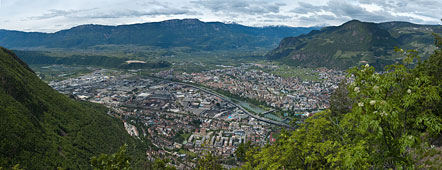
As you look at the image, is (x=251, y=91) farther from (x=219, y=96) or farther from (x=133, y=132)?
(x=133, y=132)

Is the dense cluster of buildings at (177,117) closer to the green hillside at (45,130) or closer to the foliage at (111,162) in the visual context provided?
the green hillside at (45,130)

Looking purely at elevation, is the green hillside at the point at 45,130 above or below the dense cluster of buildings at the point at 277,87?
above

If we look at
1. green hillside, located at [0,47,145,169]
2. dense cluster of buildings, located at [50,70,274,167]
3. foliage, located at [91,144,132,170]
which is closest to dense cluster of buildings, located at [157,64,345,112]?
dense cluster of buildings, located at [50,70,274,167]

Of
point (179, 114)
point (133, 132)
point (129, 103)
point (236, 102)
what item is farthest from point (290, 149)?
point (129, 103)

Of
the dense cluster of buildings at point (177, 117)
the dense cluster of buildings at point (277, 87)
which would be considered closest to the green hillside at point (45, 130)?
the dense cluster of buildings at point (177, 117)

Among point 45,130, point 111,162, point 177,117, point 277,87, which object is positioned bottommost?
point 177,117

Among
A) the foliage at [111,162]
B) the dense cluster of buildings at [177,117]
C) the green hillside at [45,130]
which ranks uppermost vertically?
the foliage at [111,162]

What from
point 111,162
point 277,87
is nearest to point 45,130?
point 111,162

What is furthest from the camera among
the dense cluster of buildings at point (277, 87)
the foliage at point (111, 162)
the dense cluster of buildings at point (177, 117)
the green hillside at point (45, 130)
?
the dense cluster of buildings at point (277, 87)

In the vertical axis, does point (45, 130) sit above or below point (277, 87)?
above

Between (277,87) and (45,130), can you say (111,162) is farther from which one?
(277,87)
